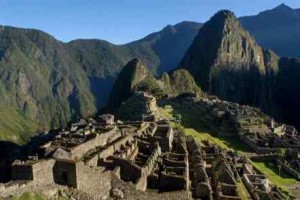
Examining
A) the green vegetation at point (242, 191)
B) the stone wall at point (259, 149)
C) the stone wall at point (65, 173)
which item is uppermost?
the stone wall at point (65, 173)

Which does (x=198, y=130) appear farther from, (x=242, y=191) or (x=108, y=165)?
(x=108, y=165)

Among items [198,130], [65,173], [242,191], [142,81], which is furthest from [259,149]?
[142,81]

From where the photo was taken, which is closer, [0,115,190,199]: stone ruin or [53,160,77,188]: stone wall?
[0,115,190,199]: stone ruin

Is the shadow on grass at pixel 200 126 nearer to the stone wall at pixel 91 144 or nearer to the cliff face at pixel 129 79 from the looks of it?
the stone wall at pixel 91 144

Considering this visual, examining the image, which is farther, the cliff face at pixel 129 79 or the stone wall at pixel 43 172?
the cliff face at pixel 129 79

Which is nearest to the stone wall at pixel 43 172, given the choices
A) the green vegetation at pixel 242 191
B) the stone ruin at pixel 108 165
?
the stone ruin at pixel 108 165

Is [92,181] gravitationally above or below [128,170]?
above

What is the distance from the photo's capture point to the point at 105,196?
24672 mm

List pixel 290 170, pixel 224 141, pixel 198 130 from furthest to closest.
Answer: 1. pixel 198 130
2. pixel 224 141
3. pixel 290 170

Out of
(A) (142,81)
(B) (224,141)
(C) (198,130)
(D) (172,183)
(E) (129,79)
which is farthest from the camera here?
(E) (129,79)

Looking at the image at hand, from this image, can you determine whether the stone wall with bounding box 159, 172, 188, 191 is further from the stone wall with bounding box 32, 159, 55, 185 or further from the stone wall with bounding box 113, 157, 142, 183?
the stone wall with bounding box 32, 159, 55, 185

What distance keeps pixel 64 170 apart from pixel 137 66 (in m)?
153

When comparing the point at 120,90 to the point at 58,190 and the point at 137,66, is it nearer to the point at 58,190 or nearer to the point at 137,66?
the point at 137,66

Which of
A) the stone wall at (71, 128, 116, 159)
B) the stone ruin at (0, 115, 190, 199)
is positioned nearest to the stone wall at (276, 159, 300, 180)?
the stone ruin at (0, 115, 190, 199)
